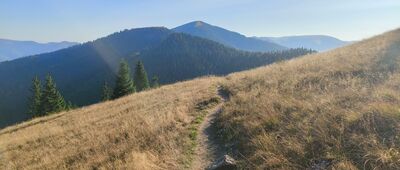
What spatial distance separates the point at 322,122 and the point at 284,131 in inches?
38.4

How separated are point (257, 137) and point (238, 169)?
4.44ft

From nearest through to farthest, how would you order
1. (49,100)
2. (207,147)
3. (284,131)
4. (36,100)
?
1. (284,131)
2. (207,147)
3. (49,100)
4. (36,100)

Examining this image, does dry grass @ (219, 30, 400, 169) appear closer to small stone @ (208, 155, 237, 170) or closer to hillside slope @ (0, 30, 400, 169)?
hillside slope @ (0, 30, 400, 169)

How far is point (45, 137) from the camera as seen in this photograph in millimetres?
19594

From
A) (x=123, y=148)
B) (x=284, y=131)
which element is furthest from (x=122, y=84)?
(x=284, y=131)

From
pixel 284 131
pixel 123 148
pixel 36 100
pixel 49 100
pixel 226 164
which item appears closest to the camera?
pixel 226 164

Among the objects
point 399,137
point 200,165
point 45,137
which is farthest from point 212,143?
point 45,137

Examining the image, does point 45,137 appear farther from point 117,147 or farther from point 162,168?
point 162,168

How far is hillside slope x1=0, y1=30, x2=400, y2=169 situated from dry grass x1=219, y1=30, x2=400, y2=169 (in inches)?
0.8

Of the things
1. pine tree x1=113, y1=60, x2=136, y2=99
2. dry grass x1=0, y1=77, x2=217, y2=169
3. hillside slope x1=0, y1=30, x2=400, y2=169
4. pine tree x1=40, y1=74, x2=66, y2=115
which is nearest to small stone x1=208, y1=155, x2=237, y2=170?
hillside slope x1=0, y1=30, x2=400, y2=169

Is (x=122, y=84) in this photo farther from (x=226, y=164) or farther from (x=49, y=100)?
(x=226, y=164)

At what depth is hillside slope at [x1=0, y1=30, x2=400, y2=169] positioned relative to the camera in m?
7.60

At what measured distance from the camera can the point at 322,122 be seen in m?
8.87

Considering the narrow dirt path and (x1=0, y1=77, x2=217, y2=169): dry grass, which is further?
A: (x1=0, y1=77, x2=217, y2=169): dry grass
